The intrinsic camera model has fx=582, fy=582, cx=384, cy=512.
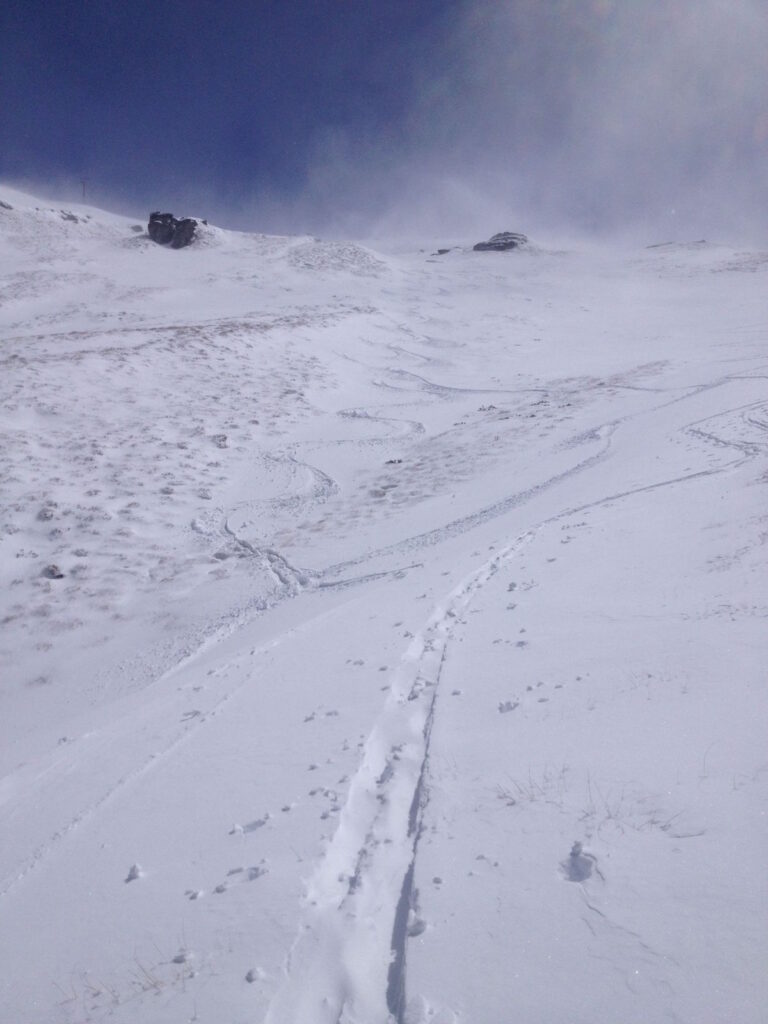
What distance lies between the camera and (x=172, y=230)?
5084 cm

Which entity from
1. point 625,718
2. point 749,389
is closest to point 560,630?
point 625,718

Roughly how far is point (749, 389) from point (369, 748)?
1605cm

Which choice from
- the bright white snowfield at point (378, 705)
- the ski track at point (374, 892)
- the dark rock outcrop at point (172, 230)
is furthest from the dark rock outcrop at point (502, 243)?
the ski track at point (374, 892)

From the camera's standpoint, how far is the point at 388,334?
27.1 metres

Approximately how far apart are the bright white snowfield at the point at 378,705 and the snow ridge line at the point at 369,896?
2 cm

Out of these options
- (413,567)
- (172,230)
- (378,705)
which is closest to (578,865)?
(378,705)

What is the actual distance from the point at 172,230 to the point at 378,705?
183ft

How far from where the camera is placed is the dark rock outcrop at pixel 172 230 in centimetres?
4959

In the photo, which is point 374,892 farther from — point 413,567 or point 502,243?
point 502,243

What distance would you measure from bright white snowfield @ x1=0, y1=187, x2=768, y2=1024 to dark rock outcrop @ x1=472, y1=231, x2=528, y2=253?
167ft

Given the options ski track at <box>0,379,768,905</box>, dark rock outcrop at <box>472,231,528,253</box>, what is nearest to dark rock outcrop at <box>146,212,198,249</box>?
dark rock outcrop at <box>472,231,528,253</box>

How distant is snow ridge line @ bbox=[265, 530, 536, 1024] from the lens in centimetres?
258

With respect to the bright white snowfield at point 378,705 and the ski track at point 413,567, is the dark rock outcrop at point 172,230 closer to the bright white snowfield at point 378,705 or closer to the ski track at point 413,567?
the bright white snowfield at point 378,705

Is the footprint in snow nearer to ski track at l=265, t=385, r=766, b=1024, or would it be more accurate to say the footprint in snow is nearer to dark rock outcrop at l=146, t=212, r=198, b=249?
ski track at l=265, t=385, r=766, b=1024
